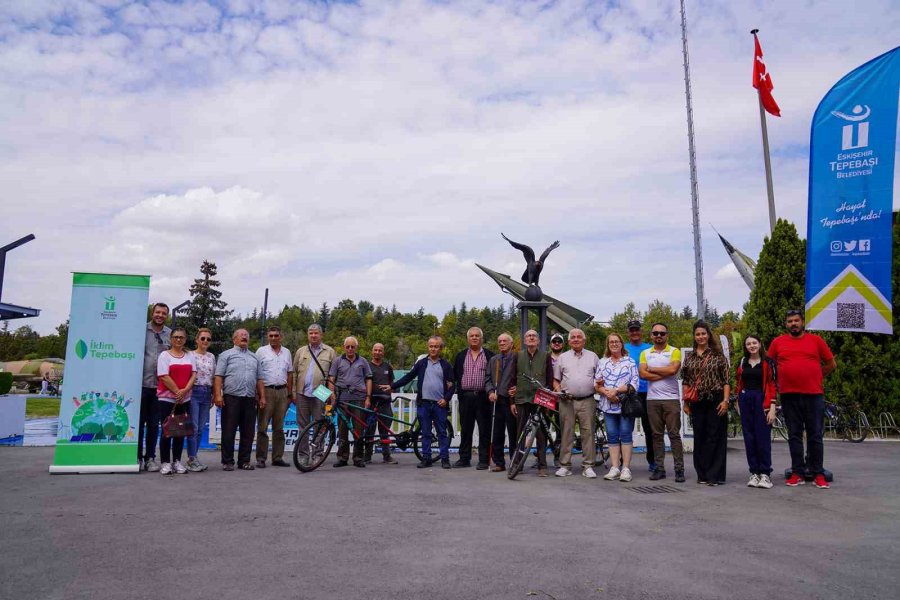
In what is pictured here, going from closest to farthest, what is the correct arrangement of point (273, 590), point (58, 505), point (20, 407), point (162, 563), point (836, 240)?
point (273, 590)
point (162, 563)
point (58, 505)
point (836, 240)
point (20, 407)

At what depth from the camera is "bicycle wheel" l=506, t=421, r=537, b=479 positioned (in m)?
7.84

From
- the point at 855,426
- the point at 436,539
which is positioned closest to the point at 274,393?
the point at 436,539

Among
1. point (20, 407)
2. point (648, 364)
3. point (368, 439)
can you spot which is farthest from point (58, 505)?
point (20, 407)

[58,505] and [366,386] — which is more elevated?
Answer: [366,386]

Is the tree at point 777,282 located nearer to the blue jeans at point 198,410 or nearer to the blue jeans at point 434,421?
the blue jeans at point 434,421

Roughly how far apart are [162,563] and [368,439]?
16.3ft

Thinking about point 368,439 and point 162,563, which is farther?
point 368,439

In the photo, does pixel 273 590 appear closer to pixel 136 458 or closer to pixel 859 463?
pixel 136 458

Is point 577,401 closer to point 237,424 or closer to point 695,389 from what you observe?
point 695,389

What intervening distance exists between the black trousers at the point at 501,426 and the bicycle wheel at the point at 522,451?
449 millimetres

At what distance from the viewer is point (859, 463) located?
9.40 m

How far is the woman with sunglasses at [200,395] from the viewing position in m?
8.28

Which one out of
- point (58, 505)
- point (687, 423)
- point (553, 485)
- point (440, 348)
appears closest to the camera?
point (58, 505)

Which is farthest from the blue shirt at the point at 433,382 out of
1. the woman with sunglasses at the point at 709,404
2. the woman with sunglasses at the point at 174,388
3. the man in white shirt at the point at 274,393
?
Answer: the woman with sunglasses at the point at 709,404
